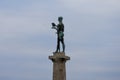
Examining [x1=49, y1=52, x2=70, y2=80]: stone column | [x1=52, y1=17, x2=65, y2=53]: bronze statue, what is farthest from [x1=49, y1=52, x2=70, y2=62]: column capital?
[x1=52, y1=17, x2=65, y2=53]: bronze statue

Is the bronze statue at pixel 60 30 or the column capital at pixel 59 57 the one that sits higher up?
the bronze statue at pixel 60 30

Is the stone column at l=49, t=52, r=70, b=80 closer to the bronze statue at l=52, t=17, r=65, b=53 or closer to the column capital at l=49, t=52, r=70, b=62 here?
the column capital at l=49, t=52, r=70, b=62

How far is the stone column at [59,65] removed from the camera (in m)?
23.8

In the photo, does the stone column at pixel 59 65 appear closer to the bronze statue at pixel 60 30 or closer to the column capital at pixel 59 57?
the column capital at pixel 59 57

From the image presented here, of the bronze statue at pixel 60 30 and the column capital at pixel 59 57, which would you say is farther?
the bronze statue at pixel 60 30

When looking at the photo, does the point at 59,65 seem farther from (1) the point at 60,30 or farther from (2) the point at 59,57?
(1) the point at 60,30

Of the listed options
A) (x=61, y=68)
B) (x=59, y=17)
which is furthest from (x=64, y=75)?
(x=59, y=17)

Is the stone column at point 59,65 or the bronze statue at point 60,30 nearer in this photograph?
the stone column at point 59,65

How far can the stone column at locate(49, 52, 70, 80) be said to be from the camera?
2380 cm

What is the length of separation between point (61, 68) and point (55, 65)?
48 centimetres

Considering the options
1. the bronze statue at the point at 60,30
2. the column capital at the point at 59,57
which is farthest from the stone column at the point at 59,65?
the bronze statue at the point at 60,30

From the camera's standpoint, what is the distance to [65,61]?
24.0 meters

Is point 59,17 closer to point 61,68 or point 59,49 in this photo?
point 59,49

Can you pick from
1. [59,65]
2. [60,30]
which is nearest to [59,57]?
[59,65]
